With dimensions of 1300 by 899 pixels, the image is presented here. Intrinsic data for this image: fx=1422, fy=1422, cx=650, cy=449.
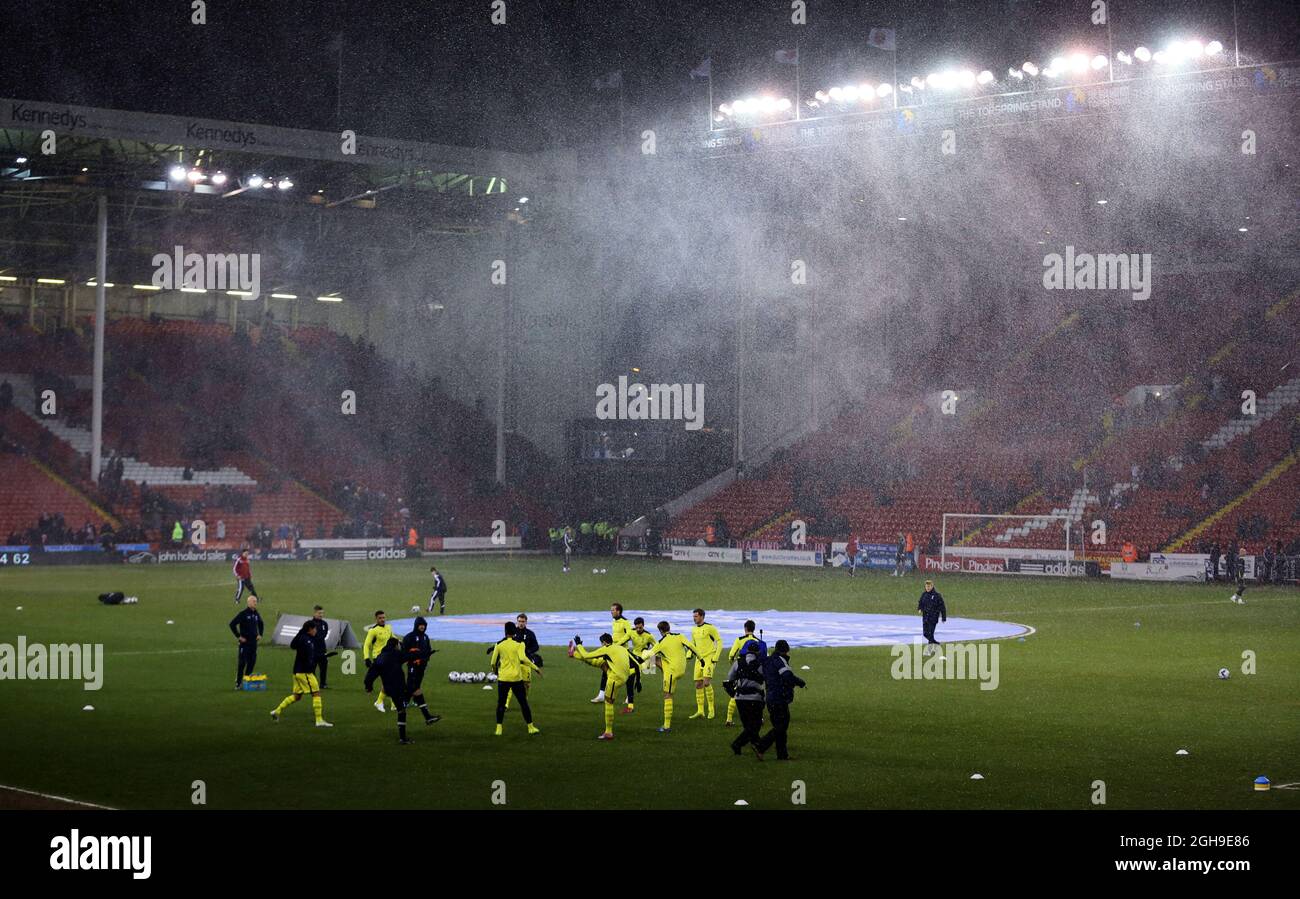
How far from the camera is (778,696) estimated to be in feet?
54.3

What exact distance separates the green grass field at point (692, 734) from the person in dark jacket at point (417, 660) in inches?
13.3

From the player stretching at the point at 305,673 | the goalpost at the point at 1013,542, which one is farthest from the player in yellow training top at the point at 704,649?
the goalpost at the point at 1013,542

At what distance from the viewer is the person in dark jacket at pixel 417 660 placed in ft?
61.0

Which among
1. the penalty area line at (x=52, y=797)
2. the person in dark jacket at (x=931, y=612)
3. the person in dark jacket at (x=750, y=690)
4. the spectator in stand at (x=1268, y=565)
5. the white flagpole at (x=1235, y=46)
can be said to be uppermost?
the white flagpole at (x=1235, y=46)

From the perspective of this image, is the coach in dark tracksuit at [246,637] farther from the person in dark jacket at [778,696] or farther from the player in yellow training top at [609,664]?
the person in dark jacket at [778,696]

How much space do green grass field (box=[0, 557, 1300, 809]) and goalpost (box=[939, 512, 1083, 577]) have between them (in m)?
15.6

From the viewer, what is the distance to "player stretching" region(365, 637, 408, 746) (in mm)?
17891

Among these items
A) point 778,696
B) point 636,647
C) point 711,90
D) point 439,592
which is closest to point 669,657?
point 636,647

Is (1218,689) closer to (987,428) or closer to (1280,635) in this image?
(1280,635)

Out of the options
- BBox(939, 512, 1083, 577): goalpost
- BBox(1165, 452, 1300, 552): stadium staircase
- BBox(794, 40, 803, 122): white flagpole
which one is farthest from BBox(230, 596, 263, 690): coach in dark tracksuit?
BBox(1165, 452, 1300, 552): stadium staircase

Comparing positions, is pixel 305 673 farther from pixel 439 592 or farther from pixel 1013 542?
pixel 1013 542

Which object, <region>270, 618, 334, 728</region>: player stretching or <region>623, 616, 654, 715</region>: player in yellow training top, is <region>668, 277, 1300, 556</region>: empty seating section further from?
<region>270, 618, 334, 728</region>: player stretching

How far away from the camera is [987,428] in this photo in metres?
57.2

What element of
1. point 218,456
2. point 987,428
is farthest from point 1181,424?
point 218,456
